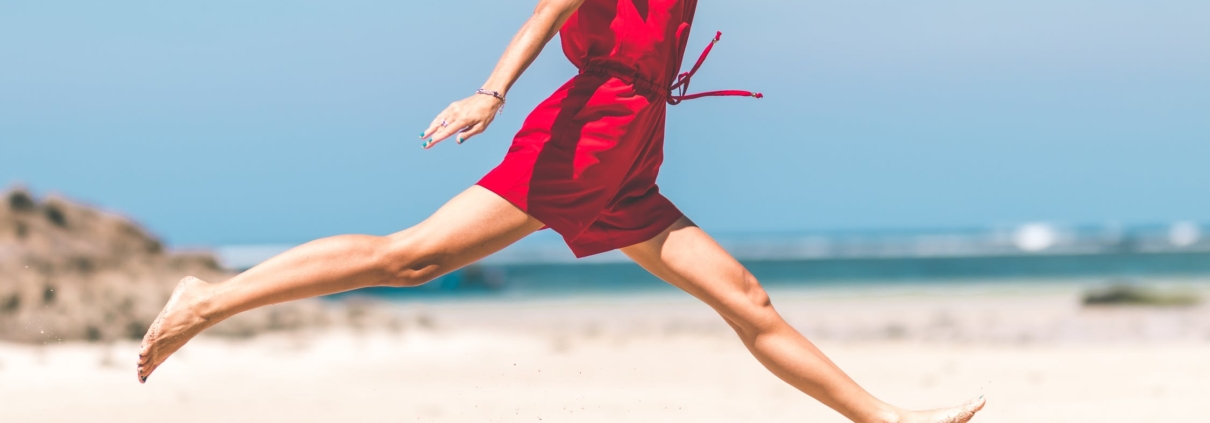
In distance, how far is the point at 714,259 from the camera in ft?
11.7

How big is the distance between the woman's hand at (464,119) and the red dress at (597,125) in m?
0.37

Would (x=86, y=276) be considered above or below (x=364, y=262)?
above

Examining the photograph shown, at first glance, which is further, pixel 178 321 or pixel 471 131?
pixel 178 321

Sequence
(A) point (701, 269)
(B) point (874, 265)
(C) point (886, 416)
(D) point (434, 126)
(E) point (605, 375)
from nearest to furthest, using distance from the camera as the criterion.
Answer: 1. (D) point (434, 126)
2. (A) point (701, 269)
3. (C) point (886, 416)
4. (E) point (605, 375)
5. (B) point (874, 265)

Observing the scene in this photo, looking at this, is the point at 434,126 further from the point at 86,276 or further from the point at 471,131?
the point at 86,276

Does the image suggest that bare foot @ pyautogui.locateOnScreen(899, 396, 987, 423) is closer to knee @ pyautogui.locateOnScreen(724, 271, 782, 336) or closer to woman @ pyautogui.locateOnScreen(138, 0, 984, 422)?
woman @ pyautogui.locateOnScreen(138, 0, 984, 422)

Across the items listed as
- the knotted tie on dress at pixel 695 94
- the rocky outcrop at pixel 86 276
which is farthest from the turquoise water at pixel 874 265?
the knotted tie on dress at pixel 695 94

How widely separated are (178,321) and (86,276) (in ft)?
20.4

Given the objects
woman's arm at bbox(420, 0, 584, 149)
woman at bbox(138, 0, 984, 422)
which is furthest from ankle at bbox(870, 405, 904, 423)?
woman's arm at bbox(420, 0, 584, 149)

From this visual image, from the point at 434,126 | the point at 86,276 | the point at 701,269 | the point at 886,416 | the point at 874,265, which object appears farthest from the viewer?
the point at 874,265

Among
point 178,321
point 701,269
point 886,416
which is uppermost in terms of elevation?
point 701,269

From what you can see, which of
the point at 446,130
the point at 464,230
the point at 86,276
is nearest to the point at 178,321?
the point at 464,230

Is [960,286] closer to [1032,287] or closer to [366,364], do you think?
[1032,287]

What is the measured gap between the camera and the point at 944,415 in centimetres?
379
